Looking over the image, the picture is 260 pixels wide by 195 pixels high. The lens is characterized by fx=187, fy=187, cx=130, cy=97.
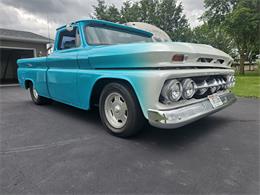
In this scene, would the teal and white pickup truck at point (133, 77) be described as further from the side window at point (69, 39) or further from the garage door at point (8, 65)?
the garage door at point (8, 65)

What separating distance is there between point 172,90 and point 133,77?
1.63 feet

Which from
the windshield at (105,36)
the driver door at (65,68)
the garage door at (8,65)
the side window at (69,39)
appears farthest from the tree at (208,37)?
the driver door at (65,68)

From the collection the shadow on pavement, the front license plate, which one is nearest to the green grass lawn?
the shadow on pavement

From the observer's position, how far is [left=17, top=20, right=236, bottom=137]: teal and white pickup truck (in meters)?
2.16

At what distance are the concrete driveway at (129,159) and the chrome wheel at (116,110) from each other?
0.81 ft

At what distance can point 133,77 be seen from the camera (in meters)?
2.30

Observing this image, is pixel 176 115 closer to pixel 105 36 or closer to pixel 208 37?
pixel 105 36

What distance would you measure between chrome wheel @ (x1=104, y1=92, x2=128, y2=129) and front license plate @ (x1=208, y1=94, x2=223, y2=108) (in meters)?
1.27

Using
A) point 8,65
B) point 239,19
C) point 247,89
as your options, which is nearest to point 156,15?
point 239,19

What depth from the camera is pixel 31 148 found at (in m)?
2.50

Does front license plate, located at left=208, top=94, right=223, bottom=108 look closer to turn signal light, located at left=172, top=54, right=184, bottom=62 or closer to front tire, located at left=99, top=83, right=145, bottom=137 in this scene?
turn signal light, located at left=172, top=54, right=184, bottom=62

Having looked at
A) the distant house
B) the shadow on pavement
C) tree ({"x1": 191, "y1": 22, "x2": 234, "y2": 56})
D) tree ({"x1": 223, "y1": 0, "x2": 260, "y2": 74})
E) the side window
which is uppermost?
tree ({"x1": 191, "y1": 22, "x2": 234, "y2": 56})

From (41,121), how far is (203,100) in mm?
3008

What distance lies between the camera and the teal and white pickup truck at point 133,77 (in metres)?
2.16
